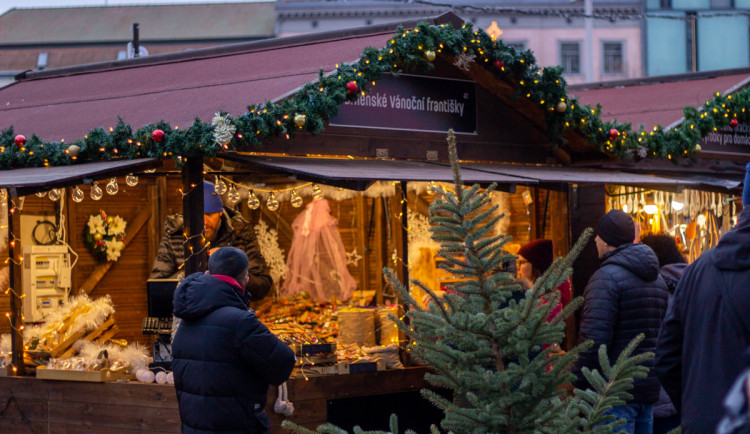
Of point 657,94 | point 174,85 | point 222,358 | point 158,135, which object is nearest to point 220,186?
point 158,135

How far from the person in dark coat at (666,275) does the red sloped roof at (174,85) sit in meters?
3.12

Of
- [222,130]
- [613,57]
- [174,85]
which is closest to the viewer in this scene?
[222,130]

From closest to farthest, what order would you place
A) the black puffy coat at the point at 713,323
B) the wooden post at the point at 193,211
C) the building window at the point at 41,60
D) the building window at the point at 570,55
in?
the black puffy coat at the point at 713,323, the wooden post at the point at 193,211, the building window at the point at 41,60, the building window at the point at 570,55

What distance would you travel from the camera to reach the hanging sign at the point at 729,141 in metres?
12.1

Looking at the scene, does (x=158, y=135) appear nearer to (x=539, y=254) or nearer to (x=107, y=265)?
(x=539, y=254)

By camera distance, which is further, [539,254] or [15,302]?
[15,302]

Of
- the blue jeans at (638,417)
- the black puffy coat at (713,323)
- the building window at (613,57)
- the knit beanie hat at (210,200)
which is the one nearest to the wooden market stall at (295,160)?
the knit beanie hat at (210,200)

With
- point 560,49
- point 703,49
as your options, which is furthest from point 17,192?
point 703,49

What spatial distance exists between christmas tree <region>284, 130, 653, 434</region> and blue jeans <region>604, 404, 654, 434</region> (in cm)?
232

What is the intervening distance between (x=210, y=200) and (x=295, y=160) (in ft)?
2.49

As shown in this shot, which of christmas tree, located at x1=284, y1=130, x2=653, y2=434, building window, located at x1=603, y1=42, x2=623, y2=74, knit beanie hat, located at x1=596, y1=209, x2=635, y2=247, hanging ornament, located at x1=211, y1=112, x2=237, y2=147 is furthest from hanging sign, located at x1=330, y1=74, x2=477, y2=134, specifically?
building window, located at x1=603, y1=42, x2=623, y2=74

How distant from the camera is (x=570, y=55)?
122 feet

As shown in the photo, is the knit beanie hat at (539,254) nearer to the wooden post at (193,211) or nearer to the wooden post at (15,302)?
the wooden post at (193,211)

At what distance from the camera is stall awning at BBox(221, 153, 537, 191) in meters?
7.45
